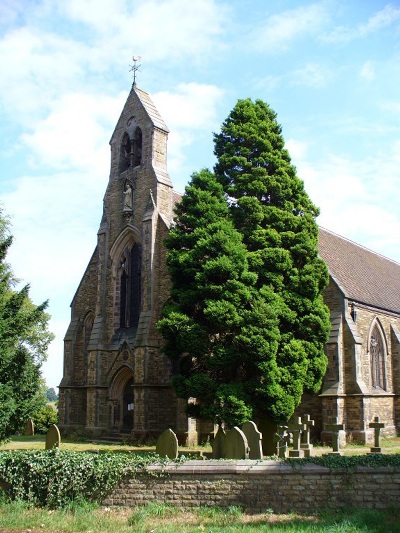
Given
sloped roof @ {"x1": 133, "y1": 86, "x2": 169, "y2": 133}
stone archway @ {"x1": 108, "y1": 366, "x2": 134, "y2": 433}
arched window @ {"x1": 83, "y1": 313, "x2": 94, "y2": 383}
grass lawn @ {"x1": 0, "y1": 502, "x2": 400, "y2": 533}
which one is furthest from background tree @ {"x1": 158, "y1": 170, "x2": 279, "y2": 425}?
arched window @ {"x1": 83, "y1": 313, "x2": 94, "y2": 383}

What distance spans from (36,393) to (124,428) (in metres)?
9.67

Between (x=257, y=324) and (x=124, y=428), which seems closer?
(x=257, y=324)

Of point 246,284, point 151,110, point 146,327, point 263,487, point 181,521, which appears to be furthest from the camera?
point 151,110

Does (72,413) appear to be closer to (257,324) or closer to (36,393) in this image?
(36,393)

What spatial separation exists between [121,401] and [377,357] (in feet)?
39.2

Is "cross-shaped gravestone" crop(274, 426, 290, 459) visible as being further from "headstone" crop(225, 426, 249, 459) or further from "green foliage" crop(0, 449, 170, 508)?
"green foliage" crop(0, 449, 170, 508)

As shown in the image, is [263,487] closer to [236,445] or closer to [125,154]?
[236,445]

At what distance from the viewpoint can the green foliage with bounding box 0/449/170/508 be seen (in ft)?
35.6

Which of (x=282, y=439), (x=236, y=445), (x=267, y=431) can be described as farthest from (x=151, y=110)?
(x=236, y=445)

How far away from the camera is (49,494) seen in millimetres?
10953

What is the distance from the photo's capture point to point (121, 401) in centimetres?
2527

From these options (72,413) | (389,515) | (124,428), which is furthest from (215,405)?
(72,413)

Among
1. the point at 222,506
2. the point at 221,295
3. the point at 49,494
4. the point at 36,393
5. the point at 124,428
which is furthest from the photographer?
the point at 124,428

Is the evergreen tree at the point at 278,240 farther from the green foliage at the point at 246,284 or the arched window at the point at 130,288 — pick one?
the arched window at the point at 130,288
